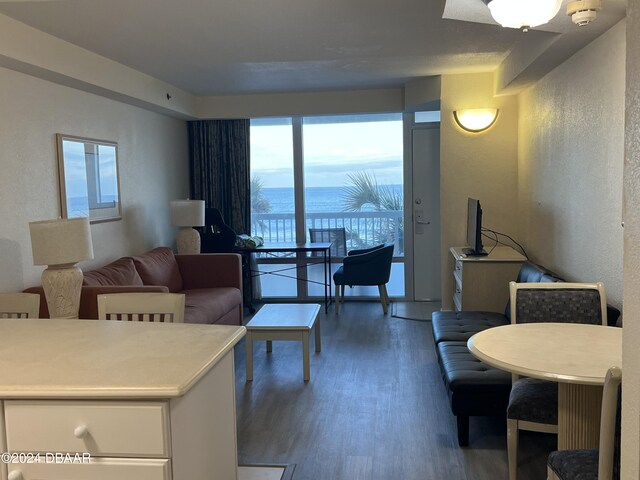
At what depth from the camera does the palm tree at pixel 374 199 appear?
687 centimetres

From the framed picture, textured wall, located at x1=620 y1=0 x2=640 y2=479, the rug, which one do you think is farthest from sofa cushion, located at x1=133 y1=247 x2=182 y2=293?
textured wall, located at x1=620 y1=0 x2=640 y2=479

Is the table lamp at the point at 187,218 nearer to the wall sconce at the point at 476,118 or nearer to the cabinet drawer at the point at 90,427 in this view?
the wall sconce at the point at 476,118

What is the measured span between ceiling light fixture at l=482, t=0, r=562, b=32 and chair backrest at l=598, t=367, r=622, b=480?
4.66 feet

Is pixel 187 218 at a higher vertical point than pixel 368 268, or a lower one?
higher

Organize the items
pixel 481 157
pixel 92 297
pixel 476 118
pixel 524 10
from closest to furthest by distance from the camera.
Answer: pixel 524 10 → pixel 92 297 → pixel 476 118 → pixel 481 157

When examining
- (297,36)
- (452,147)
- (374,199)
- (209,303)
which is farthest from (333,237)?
(297,36)

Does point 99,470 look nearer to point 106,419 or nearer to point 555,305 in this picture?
point 106,419

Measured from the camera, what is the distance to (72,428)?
5.32ft

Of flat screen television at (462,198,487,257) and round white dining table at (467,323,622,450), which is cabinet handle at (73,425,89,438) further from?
flat screen television at (462,198,487,257)

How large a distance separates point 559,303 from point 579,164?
45.7 inches

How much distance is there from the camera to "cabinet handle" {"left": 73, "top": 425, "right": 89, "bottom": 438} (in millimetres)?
1604

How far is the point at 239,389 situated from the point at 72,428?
2.55 metres

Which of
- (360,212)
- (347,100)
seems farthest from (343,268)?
(347,100)

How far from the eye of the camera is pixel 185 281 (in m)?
5.73
